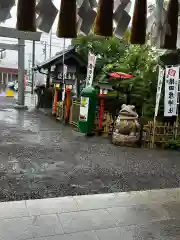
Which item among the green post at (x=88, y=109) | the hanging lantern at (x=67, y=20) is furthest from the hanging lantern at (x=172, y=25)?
the green post at (x=88, y=109)

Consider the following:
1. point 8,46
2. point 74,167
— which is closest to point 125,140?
point 74,167

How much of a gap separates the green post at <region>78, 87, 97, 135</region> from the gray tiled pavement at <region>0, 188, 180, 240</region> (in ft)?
17.6

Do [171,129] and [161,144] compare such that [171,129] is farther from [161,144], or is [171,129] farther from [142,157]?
[142,157]

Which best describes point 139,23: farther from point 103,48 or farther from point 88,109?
point 103,48

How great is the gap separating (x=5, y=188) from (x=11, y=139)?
4.43 m

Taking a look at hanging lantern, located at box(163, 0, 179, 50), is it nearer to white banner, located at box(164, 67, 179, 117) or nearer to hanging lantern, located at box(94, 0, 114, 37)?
hanging lantern, located at box(94, 0, 114, 37)

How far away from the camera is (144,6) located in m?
2.82

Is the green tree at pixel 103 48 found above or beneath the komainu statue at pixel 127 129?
above

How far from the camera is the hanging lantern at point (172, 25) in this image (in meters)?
2.89

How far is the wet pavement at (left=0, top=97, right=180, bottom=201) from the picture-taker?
5.61m

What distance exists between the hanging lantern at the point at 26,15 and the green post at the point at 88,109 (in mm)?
7730

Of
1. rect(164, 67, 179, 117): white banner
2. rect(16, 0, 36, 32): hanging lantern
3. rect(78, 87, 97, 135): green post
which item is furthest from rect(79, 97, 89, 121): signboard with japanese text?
rect(16, 0, 36, 32): hanging lantern

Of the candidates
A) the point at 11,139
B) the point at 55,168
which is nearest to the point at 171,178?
the point at 55,168

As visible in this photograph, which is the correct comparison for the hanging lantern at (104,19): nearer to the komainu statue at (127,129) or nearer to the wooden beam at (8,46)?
the komainu statue at (127,129)
